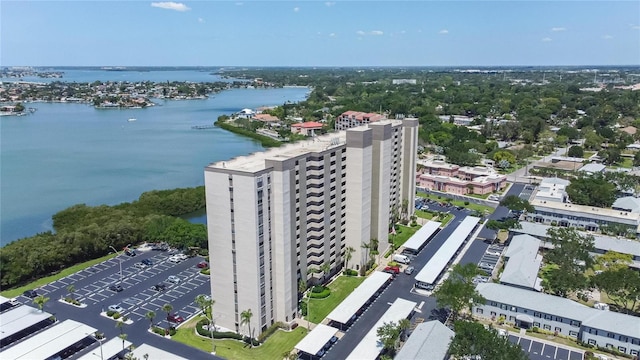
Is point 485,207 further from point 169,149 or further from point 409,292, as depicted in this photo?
point 169,149

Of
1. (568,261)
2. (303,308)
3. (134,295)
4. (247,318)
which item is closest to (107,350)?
(134,295)

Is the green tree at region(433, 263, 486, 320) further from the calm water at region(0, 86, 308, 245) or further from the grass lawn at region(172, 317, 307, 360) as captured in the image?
the calm water at region(0, 86, 308, 245)

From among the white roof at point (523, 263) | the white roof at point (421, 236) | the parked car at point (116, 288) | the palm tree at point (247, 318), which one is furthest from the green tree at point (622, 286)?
the parked car at point (116, 288)

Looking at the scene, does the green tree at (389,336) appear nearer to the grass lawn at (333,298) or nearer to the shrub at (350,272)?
the grass lawn at (333,298)

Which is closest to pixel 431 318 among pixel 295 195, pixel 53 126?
pixel 295 195

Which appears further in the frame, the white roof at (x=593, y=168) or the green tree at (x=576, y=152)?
the green tree at (x=576, y=152)

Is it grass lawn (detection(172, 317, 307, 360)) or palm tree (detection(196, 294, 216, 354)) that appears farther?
palm tree (detection(196, 294, 216, 354))

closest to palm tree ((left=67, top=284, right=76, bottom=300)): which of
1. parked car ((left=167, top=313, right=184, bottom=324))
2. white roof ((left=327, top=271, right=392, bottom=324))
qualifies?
parked car ((left=167, top=313, right=184, bottom=324))
